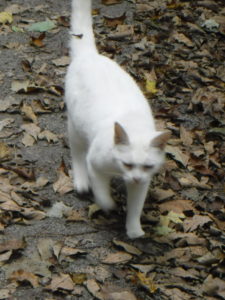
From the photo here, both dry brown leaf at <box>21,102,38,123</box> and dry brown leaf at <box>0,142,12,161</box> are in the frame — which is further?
dry brown leaf at <box>21,102,38,123</box>

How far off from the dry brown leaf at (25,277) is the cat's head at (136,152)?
0.92 m

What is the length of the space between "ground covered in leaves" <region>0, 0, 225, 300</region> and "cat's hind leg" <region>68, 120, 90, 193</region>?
10 cm

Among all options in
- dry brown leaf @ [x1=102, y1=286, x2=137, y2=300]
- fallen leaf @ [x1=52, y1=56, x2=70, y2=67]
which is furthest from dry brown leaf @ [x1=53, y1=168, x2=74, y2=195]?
fallen leaf @ [x1=52, y1=56, x2=70, y2=67]

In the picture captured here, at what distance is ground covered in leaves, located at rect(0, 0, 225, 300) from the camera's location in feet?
13.8

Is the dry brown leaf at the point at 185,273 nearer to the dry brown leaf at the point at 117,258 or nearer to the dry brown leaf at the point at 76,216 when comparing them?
the dry brown leaf at the point at 117,258

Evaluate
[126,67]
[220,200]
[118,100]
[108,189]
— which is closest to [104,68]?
[118,100]

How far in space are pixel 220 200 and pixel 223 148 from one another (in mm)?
812

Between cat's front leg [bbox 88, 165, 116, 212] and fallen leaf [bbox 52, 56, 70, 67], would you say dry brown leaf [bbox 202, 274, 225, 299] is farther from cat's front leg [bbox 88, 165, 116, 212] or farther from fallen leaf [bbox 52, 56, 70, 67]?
fallen leaf [bbox 52, 56, 70, 67]

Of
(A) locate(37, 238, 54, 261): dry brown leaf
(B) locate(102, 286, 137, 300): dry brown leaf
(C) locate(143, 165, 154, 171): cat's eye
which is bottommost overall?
(B) locate(102, 286, 137, 300): dry brown leaf

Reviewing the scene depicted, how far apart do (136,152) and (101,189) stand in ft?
1.93

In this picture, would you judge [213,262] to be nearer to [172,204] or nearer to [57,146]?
[172,204]

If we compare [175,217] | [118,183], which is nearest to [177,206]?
[175,217]

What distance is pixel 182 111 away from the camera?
21.1 ft

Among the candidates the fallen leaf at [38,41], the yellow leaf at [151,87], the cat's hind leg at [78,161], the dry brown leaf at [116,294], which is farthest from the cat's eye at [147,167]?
the fallen leaf at [38,41]
